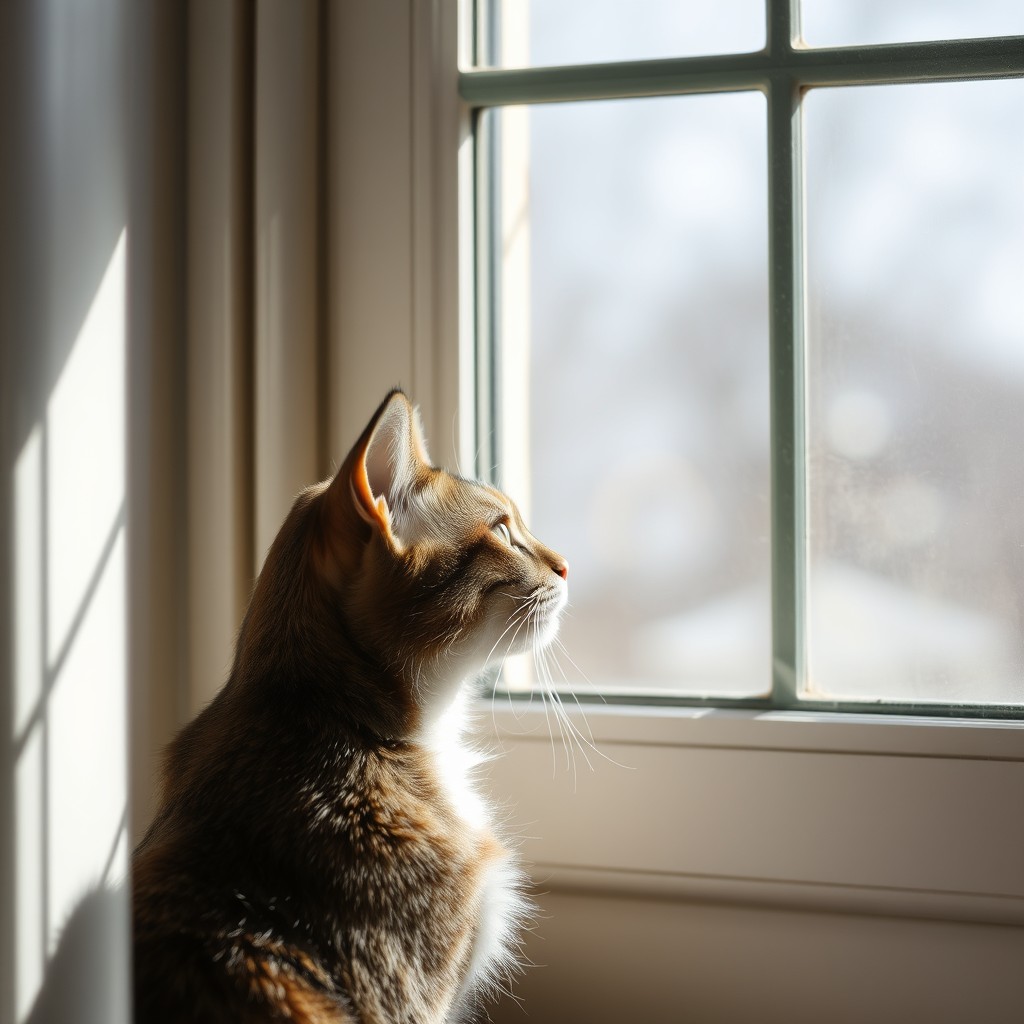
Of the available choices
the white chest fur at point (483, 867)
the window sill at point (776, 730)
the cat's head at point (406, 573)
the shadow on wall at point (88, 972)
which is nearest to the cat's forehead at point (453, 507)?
the cat's head at point (406, 573)

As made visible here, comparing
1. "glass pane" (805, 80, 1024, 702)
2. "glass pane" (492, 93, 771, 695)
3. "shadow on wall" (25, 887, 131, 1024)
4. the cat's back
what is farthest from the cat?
"glass pane" (805, 80, 1024, 702)

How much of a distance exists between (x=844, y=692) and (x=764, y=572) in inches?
5.7

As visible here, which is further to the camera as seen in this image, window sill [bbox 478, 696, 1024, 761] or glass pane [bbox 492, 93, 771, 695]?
glass pane [bbox 492, 93, 771, 695]

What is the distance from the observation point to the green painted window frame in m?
0.95

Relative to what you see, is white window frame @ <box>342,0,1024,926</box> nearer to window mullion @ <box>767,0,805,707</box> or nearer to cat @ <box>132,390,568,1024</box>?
window mullion @ <box>767,0,805,707</box>

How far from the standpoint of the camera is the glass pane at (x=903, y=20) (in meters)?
0.95

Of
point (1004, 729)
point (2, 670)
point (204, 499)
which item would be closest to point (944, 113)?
point (1004, 729)

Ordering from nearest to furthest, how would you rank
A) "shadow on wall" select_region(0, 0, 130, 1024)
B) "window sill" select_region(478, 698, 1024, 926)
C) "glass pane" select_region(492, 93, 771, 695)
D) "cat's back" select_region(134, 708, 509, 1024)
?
"shadow on wall" select_region(0, 0, 130, 1024), "cat's back" select_region(134, 708, 509, 1024), "window sill" select_region(478, 698, 1024, 926), "glass pane" select_region(492, 93, 771, 695)

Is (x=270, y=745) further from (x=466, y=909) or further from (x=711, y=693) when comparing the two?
(x=711, y=693)

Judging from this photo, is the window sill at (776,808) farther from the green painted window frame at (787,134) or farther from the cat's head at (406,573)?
the cat's head at (406,573)

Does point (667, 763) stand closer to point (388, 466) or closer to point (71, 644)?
point (388, 466)

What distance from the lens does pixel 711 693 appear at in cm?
103

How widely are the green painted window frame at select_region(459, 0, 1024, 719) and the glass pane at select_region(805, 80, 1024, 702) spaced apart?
2cm

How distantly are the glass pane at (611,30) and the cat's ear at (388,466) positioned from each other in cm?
48
